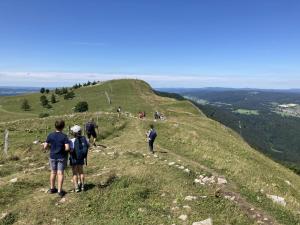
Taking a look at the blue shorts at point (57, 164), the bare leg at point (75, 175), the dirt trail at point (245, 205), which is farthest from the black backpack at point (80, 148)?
the dirt trail at point (245, 205)

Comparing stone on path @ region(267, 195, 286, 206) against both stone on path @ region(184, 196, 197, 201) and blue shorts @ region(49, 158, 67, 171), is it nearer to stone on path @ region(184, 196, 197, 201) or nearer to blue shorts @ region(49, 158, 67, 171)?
stone on path @ region(184, 196, 197, 201)

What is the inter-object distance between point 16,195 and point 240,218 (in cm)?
861

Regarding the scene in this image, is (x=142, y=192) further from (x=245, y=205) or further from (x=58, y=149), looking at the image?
(x=245, y=205)

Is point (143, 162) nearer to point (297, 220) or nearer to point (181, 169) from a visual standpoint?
point (181, 169)

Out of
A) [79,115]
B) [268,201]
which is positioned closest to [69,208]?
[268,201]

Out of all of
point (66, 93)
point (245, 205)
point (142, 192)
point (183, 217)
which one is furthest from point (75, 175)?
point (66, 93)

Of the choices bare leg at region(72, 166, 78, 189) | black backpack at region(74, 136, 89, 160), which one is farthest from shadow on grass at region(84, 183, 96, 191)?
black backpack at region(74, 136, 89, 160)

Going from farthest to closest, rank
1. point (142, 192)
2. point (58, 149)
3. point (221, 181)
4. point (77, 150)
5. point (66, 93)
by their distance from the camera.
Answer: point (66, 93)
point (221, 181)
point (142, 192)
point (77, 150)
point (58, 149)

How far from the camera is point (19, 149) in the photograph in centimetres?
2531

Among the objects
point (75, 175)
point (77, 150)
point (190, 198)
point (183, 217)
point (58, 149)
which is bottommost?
point (183, 217)

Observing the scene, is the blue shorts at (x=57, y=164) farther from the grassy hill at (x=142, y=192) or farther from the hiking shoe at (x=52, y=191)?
the grassy hill at (x=142, y=192)

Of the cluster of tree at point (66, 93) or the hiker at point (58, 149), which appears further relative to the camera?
the cluster of tree at point (66, 93)

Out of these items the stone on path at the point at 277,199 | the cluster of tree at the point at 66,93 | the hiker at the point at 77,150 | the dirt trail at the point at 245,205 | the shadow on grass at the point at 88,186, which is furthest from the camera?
the cluster of tree at the point at 66,93

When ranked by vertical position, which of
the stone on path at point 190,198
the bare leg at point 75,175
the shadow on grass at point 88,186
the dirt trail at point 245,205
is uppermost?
the bare leg at point 75,175
